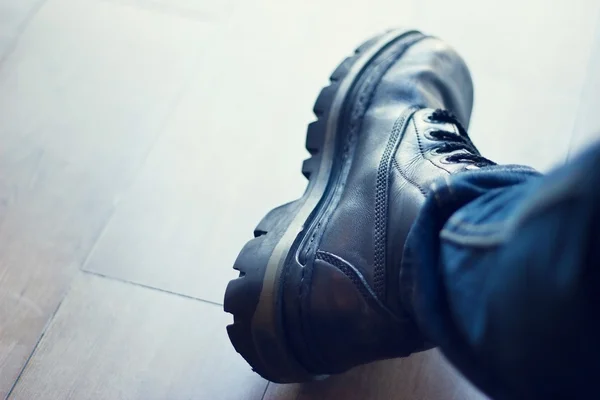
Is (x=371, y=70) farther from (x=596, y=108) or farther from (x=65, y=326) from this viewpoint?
(x=65, y=326)

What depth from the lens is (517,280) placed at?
1.09 feet

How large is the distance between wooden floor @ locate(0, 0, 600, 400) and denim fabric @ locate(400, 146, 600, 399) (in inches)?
12.5

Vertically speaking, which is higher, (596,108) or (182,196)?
(596,108)

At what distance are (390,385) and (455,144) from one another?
27 cm

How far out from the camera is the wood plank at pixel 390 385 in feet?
2.27

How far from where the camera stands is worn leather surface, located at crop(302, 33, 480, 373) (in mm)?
568

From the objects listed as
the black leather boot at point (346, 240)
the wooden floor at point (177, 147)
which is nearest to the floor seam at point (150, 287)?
the wooden floor at point (177, 147)

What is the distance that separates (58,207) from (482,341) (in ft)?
1.97

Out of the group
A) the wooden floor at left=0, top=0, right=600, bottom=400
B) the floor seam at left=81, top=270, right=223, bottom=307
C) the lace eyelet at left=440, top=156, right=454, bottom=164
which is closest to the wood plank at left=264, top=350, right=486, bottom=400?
the wooden floor at left=0, top=0, right=600, bottom=400

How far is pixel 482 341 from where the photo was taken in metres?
0.36

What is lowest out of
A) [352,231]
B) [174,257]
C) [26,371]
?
[26,371]

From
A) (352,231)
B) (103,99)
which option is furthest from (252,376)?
(103,99)

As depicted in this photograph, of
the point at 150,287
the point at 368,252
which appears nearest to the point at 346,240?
the point at 368,252

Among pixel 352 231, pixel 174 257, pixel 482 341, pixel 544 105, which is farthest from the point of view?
pixel 544 105
